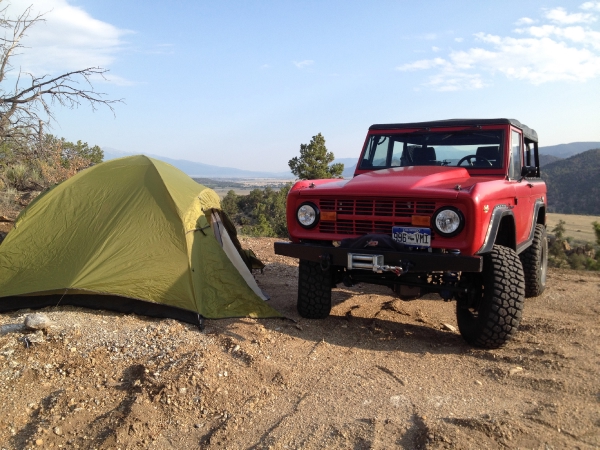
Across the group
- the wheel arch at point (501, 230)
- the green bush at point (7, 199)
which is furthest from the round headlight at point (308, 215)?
the green bush at point (7, 199)

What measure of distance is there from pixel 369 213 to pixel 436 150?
63.7 inches

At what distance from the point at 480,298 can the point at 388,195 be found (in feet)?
4.18

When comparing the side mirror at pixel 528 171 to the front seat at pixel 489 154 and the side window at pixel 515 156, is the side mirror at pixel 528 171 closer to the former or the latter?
the side window at pixel 515 156

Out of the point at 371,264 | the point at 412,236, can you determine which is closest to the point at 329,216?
the point at 371,264

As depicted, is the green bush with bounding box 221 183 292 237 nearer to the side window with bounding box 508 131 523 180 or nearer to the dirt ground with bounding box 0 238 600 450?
the side window with bounding box 508 131 523 180

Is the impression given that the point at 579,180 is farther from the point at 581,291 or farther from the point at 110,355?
the point at 110,355

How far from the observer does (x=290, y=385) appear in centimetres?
375

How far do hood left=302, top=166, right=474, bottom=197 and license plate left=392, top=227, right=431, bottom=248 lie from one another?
0.31 metres

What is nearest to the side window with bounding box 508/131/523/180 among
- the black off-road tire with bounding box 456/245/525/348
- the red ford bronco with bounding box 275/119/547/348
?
the red ford bronco with bounding box 275/119/547/348

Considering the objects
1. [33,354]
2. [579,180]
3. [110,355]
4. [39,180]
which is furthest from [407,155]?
[579,180]

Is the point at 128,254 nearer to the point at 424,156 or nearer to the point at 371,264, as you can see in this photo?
the point at 371,264

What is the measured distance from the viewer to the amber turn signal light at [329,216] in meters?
4.72

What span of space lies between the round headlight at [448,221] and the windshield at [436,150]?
4.87 ft

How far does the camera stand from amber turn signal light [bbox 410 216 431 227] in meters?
4.23
